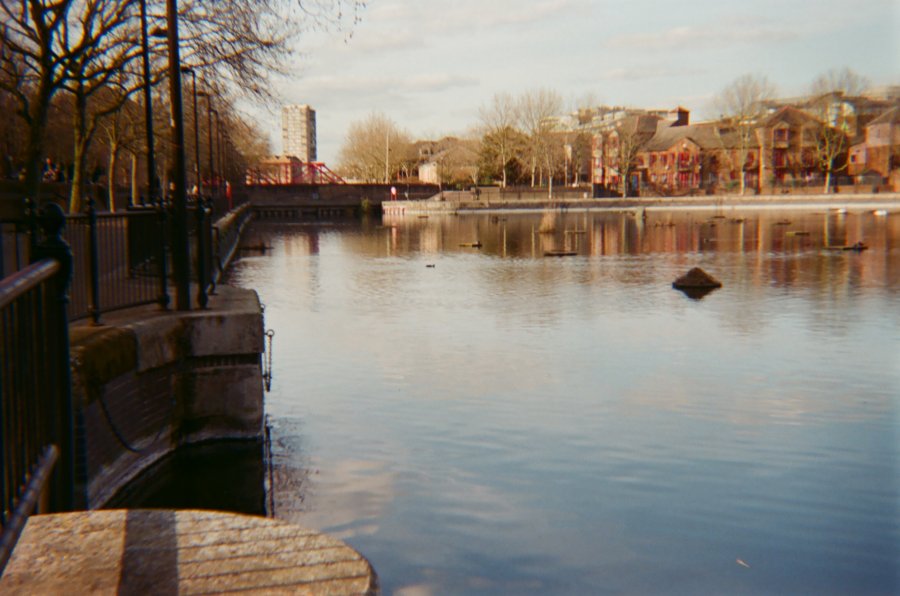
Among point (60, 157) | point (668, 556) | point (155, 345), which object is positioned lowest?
point (668, 556)

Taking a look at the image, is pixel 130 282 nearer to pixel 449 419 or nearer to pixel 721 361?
pixel 449 419

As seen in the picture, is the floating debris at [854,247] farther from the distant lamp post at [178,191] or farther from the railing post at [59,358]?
the railing post at [59,358]

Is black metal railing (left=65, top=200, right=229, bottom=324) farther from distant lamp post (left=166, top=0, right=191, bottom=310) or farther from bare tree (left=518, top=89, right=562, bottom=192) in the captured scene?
bare tree (left=518, top=89, right=562, bottom=192)

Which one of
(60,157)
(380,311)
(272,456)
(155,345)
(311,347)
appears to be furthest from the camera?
(60,157)

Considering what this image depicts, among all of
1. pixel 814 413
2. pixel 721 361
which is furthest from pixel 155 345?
pixel 721 361

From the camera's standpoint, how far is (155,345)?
8781 mm

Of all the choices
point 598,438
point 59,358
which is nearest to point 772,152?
point 598,438

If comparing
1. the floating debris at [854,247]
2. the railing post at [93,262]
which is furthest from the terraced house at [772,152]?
the railing post at [93,262]

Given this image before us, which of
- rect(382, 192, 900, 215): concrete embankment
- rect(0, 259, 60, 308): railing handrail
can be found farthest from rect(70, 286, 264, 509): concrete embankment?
rect(382, 192, 900, 215): concrete embankment

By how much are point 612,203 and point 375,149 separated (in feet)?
192

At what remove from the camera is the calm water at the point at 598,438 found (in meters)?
7.20

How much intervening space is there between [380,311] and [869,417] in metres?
12.0

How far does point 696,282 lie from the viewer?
80.7 feet

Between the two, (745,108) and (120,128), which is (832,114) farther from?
(120,128)
